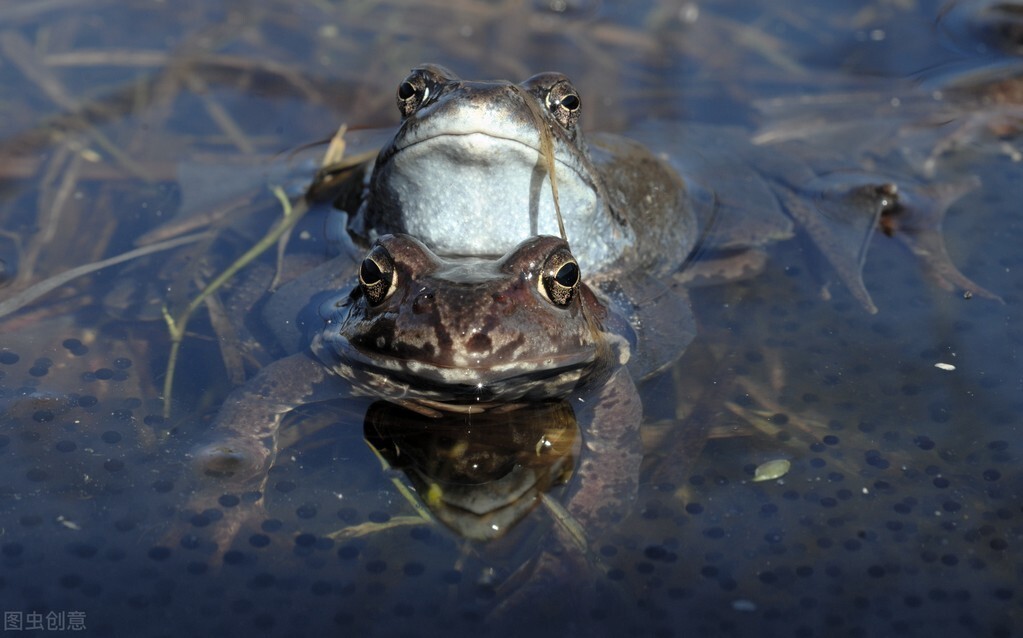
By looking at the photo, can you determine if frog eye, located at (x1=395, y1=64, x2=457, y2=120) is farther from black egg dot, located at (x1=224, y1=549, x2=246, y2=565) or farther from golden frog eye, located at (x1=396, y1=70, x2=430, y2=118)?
black egg dot, located at (x1=224, y1=549, x2=246, y2=565)

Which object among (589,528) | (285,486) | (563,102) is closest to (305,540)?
(285,486)

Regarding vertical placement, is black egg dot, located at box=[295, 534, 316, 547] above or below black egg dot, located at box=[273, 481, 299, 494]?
below

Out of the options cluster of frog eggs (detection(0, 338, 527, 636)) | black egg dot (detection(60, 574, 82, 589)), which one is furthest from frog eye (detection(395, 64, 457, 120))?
black egg dot (detection(60, 574, 82, 589))

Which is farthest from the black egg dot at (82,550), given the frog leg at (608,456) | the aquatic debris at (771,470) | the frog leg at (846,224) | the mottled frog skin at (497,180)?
the frog leg at (846,224)

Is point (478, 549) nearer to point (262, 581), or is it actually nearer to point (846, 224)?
point (262, 581)

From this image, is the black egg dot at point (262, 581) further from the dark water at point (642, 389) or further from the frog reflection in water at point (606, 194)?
the frog reflection in water at point (606, 194)
